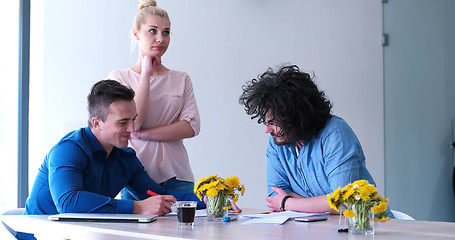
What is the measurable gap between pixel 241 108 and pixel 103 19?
1266 mm

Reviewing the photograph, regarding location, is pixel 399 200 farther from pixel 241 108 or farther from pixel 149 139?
pixel 149 139

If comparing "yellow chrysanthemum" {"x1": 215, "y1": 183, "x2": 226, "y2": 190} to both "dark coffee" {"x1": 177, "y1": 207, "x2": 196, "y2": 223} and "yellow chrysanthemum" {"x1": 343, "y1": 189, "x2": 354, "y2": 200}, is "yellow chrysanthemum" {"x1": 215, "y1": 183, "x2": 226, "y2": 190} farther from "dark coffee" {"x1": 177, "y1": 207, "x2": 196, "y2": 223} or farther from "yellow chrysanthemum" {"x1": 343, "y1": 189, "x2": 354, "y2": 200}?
"yellow chrysanthemum" {"x1": 343, "y1": 189, "x2": 354, "y2": 200}

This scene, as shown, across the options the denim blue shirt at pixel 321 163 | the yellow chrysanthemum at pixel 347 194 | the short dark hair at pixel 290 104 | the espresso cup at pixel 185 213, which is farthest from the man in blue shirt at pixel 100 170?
the yellow chrysanthemum at pixel 347 194

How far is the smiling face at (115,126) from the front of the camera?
2225 millimetres

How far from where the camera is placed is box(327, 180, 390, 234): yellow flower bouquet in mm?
1530

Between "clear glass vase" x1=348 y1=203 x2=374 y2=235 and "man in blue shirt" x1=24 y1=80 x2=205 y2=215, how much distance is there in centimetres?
73

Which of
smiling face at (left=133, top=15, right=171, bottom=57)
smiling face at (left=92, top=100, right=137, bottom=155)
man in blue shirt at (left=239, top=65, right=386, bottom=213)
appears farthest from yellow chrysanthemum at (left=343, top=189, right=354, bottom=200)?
smiling face at (left=133, top=15, right=171, bottom=57)

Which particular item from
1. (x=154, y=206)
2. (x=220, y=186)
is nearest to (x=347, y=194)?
(x=220, y=186)

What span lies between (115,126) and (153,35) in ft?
2.17

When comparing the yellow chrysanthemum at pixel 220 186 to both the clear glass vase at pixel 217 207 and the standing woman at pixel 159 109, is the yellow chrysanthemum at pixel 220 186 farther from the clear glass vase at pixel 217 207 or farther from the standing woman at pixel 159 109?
the standing woman at pixel 159 109

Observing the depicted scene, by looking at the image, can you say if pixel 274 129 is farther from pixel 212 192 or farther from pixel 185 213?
pixel 185 213

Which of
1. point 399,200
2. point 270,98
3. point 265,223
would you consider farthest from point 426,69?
point 265,223

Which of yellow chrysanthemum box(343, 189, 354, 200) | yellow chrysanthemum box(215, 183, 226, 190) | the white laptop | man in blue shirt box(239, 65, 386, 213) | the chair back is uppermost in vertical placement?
man in blue shirt box(239, 65, 386, 213)

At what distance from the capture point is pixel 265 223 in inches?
69.7
